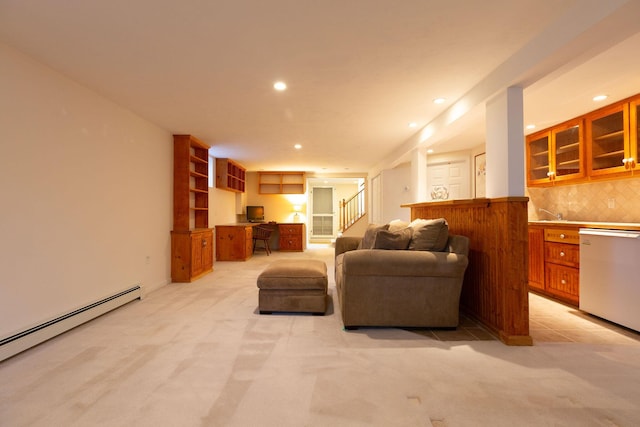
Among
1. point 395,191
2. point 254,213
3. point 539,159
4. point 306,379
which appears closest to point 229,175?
point 254,213

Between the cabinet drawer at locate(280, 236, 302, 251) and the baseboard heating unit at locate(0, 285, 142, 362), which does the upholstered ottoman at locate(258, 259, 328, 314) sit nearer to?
the baseboard heating unit at locate(0, 285, 142, 362)

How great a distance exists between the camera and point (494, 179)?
8.55ft

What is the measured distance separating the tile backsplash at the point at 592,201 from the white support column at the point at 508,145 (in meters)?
2.14

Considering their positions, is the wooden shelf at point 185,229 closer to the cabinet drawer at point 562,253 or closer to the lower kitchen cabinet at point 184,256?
the lower kitchen cabinet at point 184,256

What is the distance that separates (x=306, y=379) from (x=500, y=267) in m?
1.84

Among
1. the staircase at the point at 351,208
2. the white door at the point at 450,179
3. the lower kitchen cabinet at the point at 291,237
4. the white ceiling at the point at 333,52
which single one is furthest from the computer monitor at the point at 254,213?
the white door at the point at 450,179

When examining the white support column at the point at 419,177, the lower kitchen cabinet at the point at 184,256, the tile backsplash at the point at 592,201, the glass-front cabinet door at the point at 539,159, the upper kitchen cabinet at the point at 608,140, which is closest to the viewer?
the upper kitchen cabinet at the point at 608,140

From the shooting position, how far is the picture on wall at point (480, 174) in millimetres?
5473

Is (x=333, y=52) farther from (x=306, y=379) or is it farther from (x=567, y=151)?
(x=567, y=151)

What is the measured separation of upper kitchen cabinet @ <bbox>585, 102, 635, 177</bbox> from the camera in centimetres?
307

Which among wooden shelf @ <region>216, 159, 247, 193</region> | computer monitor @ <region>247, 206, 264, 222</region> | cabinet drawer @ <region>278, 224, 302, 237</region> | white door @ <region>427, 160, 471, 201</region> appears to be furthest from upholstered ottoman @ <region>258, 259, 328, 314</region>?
computer monitor @ <region>247, 206, 264, 222</region>

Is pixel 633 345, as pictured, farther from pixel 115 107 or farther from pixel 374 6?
pixel 115 107

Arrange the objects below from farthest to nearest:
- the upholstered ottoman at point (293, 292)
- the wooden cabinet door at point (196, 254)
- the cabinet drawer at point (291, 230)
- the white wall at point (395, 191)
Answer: the cabinet drawer at point (291, 230), the white wall at point (395, 191), the wooden cabinet door at point (196, 254), the upholstered ottoman at point (293, 292)

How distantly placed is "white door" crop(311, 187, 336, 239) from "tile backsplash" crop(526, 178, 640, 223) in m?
7.46
